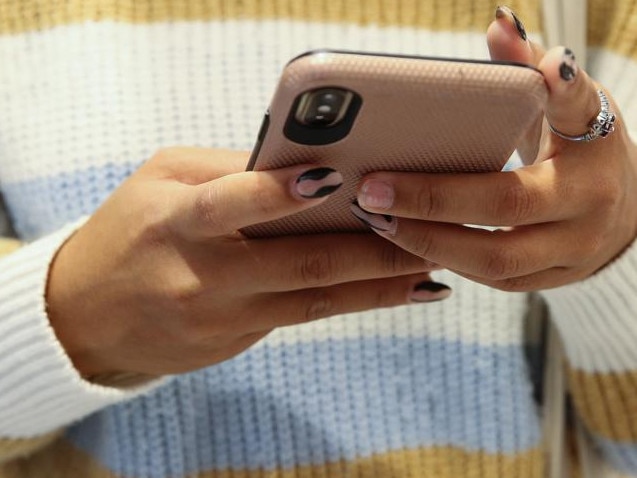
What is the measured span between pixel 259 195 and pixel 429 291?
0.18 m

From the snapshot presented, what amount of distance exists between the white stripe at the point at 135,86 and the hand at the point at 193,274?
11 cm

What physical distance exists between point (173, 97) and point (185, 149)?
0.13m

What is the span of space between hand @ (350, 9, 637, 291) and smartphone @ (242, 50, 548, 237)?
0.01 m

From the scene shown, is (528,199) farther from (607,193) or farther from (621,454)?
(621,454)

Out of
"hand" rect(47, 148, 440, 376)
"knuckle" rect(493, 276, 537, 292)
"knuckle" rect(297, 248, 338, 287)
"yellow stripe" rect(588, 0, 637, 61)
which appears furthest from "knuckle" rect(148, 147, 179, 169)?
"yellow stripe" rect(588, 0, 637, 61)

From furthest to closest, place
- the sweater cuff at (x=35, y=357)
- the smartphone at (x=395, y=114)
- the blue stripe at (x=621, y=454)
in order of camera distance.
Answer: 1. the blue stripe at (x=621, y=454)
2. the sweater cuff at (x=35, y=357)
3. the smartphone at (x=395, y=114)

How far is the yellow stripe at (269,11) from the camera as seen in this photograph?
1.98 ft

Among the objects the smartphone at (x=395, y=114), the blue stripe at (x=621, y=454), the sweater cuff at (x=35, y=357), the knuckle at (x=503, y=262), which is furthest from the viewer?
the blue stripe at (x=621, y=454)

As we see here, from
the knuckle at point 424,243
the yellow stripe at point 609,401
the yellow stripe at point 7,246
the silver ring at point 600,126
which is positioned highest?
the silver ring at point 600,126

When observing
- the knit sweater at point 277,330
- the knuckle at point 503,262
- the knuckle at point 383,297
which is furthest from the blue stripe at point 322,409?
the knuckle at point 503,262

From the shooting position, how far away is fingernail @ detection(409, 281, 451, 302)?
51 centimetres

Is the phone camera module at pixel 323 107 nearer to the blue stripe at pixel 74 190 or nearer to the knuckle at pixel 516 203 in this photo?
the knuckle at pixel 516 203

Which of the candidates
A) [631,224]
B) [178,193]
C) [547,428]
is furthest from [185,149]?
[547,428]

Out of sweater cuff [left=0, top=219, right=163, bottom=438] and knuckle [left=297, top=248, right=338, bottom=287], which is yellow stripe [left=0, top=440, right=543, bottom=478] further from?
knuckle [left=297, top=248, right=338, bottom=287]
